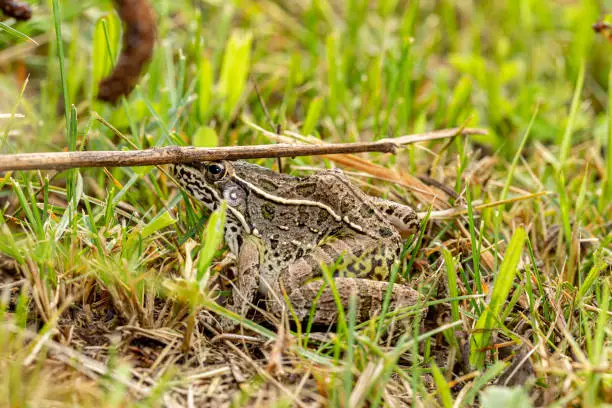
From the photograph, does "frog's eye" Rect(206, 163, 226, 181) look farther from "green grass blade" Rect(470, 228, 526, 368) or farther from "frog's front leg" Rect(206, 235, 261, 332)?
"green grass blade" Rect(470, 228, 526, 368)

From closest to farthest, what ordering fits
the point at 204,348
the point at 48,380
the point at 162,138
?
the point at 48,380
the point at 204,348
the point at 162,138

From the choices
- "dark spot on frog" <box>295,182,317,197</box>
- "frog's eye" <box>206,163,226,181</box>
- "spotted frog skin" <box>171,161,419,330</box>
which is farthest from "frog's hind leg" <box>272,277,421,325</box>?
"frog's eye" <box>206,163,226,181</box>

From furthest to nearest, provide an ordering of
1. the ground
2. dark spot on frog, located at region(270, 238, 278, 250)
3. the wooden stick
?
dark spot on frog, located at region(270, 238, 278, 250) < the wooden stick < the ground

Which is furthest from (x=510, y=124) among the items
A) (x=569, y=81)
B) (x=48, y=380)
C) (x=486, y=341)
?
(x=48, y=380)

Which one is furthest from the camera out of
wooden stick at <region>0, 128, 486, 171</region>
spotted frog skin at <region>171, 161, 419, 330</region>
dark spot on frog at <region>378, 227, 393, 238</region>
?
dark spot on frog at <region>378, 227, 393, 238</region>

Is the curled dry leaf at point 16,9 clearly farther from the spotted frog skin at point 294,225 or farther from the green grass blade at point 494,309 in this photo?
the green grass blade at point 494,309

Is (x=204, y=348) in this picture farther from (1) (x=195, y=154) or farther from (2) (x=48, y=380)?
(1) (x=195, y=154)

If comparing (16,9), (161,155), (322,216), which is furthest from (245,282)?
(16,9)
